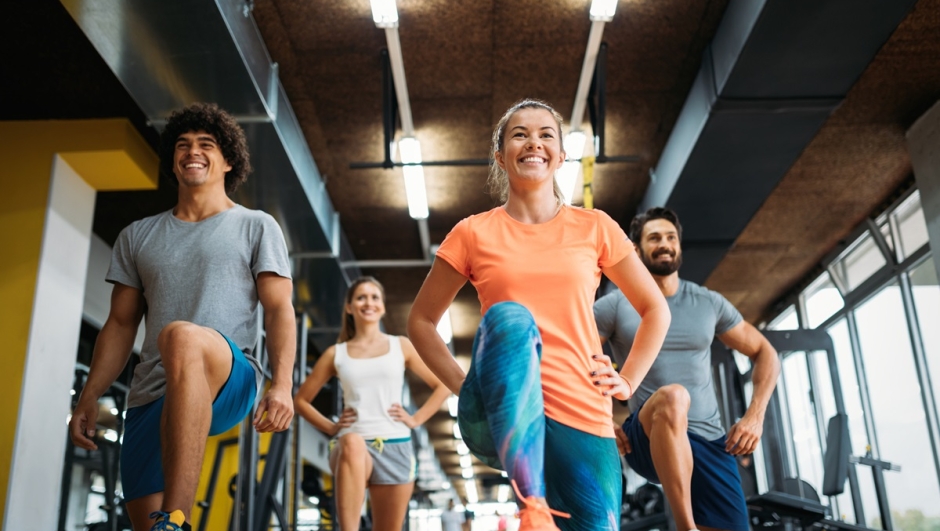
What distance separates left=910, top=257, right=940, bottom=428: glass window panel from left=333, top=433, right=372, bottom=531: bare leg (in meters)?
5.51

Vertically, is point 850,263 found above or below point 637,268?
above

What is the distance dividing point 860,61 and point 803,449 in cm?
725

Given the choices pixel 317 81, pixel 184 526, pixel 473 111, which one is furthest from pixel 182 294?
pixel 473 111

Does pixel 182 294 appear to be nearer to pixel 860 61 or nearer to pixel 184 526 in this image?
pixel 184 526

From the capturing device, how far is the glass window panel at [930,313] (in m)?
7.18

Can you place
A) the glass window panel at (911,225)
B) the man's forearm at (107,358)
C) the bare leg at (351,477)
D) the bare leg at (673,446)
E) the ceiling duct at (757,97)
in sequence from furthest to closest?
1. the glass window panel at (911,225)
2. the ceiling duct at (757,97)
3. the bare leg at (351,477)
4. the bare leg at (673,446)
5. the man's forearm at (107,358)

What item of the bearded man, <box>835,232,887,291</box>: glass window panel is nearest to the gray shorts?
the bearded man

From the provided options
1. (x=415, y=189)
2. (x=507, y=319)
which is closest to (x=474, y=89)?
(x=415, y=189)

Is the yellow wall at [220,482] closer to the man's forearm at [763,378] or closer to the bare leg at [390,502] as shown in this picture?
the bare leg at [390,502]

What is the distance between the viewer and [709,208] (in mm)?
6398

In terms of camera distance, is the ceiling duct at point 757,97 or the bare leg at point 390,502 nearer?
the bare leg at point 390,502

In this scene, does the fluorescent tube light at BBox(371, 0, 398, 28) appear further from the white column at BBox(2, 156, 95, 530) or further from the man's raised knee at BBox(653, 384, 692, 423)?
the man's raised knee at BBox(653, 384, 692, 423)

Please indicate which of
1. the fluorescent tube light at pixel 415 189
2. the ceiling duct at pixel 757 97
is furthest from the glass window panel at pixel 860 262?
the fluorescent tube light at pixel 415 189

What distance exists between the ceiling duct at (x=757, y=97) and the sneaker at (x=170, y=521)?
3528 mm
